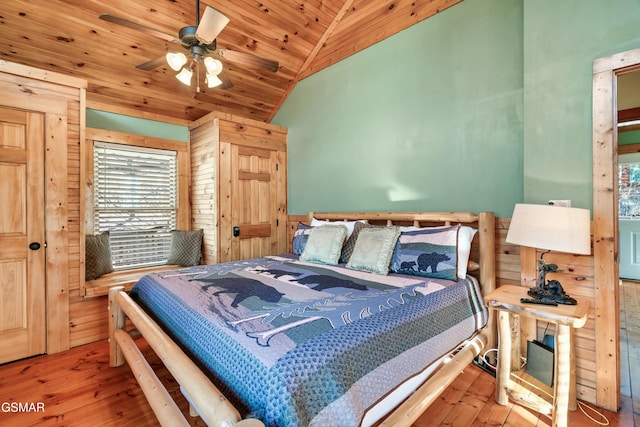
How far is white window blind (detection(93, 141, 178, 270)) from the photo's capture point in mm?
3328

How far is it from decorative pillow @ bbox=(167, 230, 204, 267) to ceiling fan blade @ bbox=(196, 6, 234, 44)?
2.32 meters

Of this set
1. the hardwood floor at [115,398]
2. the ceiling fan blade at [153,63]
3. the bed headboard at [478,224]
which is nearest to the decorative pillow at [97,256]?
the hardwood floor at [115,398]

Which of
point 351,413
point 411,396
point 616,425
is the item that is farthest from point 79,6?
point 616,425

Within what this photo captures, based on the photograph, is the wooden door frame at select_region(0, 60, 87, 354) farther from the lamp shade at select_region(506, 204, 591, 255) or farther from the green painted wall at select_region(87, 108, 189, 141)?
the lamp shade at select_region(506, 204, 591, 255)

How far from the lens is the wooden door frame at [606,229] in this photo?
173cm

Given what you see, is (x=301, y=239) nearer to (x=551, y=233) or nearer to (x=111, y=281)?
(x=111, y=281)

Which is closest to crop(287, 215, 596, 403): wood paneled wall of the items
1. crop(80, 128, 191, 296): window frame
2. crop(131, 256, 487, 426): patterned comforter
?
crop(131, 256, 487, 426): patterned comforter

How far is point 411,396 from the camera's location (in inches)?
54.7

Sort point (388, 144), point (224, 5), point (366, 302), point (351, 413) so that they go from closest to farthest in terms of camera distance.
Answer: point (351, 413)
point (366, 302)
point (224, 5)
point (388, 144)

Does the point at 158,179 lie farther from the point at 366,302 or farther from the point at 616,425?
the point at 616,425

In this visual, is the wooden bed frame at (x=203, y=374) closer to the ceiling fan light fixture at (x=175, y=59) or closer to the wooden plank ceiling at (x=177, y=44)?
the ceiling fan light fixture at (x=175, y=59)

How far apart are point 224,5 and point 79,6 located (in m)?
1.17

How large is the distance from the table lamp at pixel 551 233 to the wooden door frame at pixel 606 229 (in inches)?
10.7

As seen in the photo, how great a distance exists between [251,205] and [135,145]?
1.51 metres
